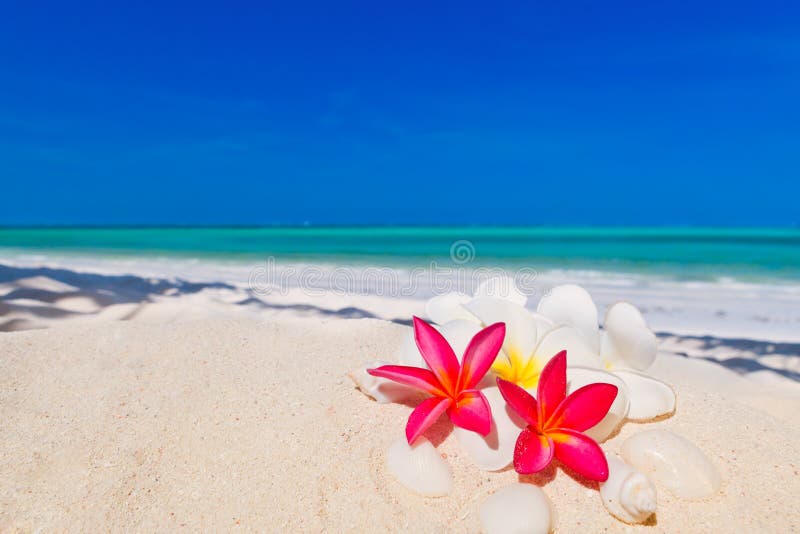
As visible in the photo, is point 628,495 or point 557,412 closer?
point 628,495

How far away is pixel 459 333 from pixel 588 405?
1.30 ft

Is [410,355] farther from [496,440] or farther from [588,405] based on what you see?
[588,405]

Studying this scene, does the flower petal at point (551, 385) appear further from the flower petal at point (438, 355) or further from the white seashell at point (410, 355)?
the white seashell at point (410, 355)

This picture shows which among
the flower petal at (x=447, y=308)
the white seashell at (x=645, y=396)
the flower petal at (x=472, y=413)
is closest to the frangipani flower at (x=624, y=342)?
the white seashell at (x=645, y=396)

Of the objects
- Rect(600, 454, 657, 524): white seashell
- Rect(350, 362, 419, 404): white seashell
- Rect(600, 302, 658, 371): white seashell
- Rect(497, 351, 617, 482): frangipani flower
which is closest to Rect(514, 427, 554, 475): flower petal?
Rect(497, 351, 617, 482): frangipani flower

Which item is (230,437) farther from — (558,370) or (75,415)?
(558,370)

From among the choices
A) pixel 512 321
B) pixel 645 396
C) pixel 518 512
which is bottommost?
pixel 518 512

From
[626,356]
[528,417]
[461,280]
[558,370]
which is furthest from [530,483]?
[461,280]

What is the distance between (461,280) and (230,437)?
20.8 feet

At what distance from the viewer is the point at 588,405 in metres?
1.33

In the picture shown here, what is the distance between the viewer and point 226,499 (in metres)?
1.27

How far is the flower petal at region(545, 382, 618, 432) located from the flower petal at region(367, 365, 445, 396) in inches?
11.7

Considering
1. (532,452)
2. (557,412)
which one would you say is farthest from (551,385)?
A: (532,452)

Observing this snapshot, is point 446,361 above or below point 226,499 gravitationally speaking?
above
